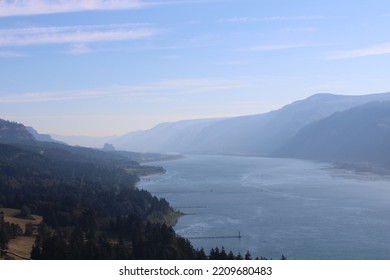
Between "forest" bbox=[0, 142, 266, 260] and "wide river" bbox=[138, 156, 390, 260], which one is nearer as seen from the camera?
"forest" bbox=[0, 142, 266, 260]

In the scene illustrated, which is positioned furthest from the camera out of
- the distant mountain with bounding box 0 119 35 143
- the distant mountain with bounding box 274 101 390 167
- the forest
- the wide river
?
the distant mountain with bounding box 0 119 35 143

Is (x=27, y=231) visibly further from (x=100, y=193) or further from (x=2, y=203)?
(x=100, y=193)

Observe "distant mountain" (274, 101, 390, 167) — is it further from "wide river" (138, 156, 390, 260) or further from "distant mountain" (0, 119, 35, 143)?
"distant mountain" (0, 119, 35, 143)

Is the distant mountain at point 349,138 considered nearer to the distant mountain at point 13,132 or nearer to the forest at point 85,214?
the forest at point 85,214

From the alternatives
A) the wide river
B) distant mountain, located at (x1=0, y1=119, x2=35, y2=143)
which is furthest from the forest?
distant mountain, located at (x1=0, y1=119, x2=35, y2=143)

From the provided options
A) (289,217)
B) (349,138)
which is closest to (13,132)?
(349,138)

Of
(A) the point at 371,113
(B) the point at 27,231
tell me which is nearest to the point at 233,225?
(B) the point at 27,231

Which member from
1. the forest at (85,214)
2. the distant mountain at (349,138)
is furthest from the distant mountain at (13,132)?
the distant mountain at (349,138)

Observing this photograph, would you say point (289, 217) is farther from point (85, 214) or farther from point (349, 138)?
point (349, 138)
